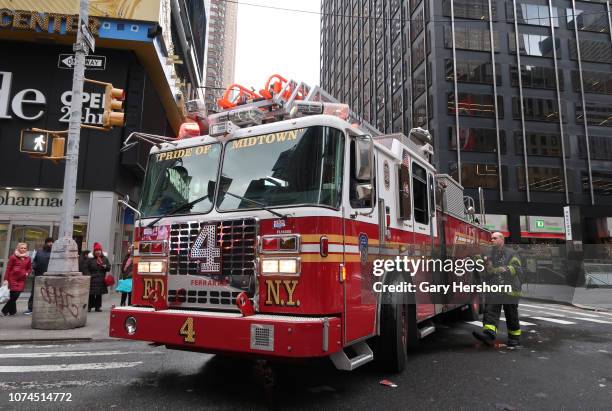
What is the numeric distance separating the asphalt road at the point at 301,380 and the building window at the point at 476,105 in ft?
106

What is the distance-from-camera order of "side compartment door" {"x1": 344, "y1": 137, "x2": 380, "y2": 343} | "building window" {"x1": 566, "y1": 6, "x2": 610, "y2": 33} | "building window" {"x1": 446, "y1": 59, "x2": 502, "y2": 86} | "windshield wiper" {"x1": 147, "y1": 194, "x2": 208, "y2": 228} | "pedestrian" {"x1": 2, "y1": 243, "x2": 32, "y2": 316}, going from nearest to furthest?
"side compartment door" {"x1": 344, "y1": 137, "x2": 380, "y2": 343}
"windshield wiper" {"x1": 147, "y1": 194, "x2": 208, "y2": 228}
"pedestrian" {"x1": 2, "y1": 243, "x2": 32, "y2": 316}
"building window" {"x1": 446, "y1": 59, "x2": 502, "y2": 86}
"building window" {"x1": 566, "y1": 6, "x2": 610, "y2": 33}

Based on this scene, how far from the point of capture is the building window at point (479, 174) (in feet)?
121

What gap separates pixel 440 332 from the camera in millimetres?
9391

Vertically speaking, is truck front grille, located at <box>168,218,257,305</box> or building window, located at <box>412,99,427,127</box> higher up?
building window, located at <box>412,99,427,127</box>

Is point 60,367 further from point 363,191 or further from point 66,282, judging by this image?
point 363,191

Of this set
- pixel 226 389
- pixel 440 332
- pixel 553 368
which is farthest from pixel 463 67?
pixel 226 389

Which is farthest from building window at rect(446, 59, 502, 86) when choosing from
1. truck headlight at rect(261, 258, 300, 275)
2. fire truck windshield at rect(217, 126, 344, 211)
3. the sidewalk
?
truck headlight at rect(261, 258, 300, 275)

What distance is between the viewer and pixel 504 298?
25.7ft

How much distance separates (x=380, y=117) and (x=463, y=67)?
14.2 metres

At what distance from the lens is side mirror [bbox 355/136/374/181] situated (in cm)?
467

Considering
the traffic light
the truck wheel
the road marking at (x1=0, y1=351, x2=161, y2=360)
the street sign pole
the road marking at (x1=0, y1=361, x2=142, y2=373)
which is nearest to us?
the truck wheel

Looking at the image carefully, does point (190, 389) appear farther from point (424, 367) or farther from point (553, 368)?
point (553, 368)

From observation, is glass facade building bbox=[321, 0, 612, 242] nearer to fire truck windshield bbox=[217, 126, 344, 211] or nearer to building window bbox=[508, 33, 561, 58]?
building window bbox=[508, 33, 561, 58]

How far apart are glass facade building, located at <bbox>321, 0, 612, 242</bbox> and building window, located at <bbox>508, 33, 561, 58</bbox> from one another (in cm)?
9
